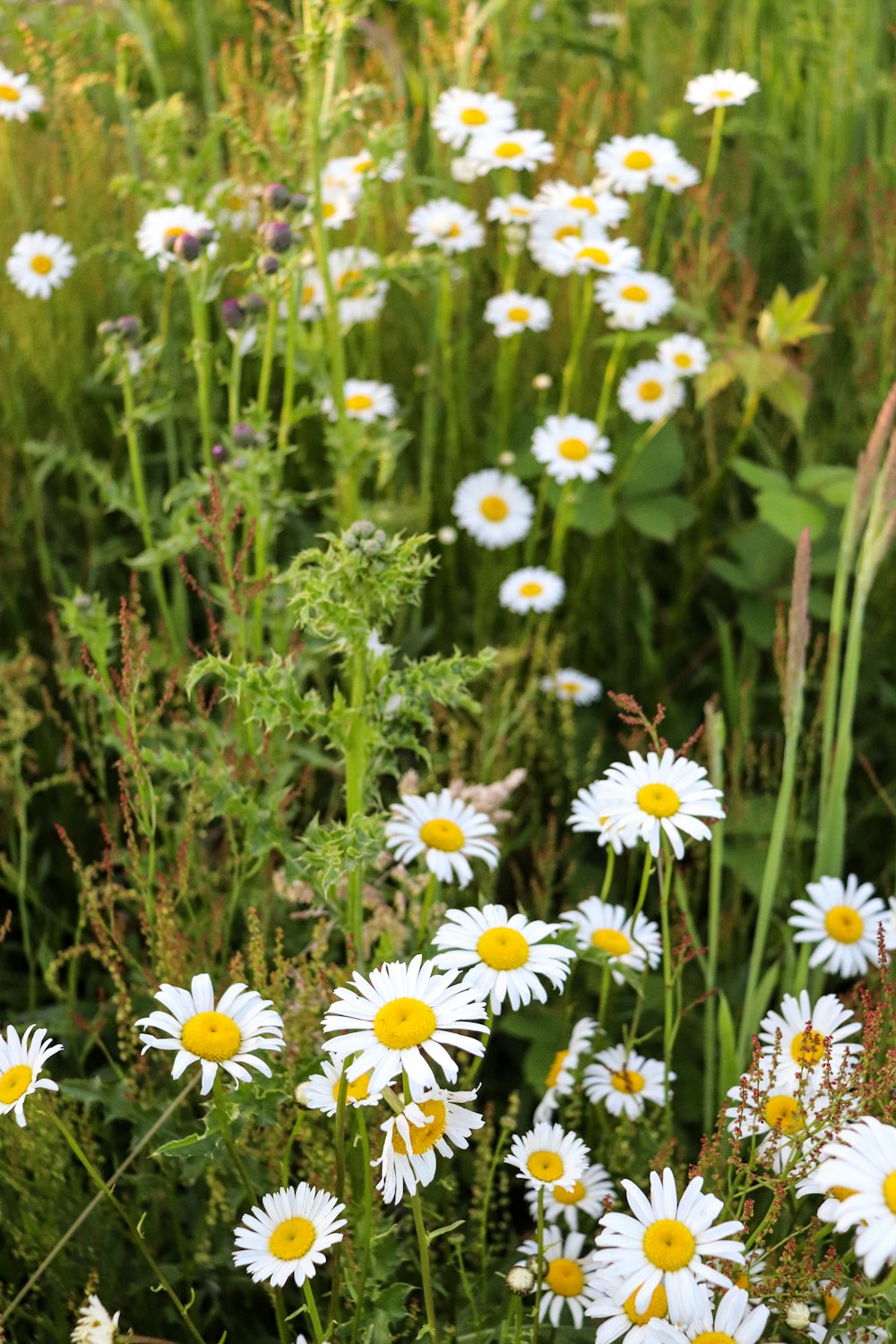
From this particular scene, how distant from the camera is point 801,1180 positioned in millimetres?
1148

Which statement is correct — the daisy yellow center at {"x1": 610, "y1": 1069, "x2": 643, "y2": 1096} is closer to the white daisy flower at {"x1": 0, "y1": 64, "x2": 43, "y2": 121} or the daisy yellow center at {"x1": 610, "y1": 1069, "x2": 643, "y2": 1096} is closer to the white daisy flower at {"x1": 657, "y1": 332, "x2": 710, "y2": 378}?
the white daisy flower at {"x1": 657, "y1": 332, "x2": 710, "y2": 378}

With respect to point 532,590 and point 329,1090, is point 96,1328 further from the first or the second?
point 532,590

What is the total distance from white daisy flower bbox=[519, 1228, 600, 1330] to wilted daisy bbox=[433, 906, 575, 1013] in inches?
10.0

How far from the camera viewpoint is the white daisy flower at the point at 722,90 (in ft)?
8.29

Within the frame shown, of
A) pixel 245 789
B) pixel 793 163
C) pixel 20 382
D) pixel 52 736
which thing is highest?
pixel 793 163

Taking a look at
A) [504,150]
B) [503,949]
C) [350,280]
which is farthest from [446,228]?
[503,949]

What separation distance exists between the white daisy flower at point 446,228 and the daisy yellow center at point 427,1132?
1.83 m

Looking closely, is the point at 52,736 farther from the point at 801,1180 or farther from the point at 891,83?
the point at 891,83

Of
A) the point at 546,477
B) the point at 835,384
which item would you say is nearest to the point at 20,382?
the point at 546,477

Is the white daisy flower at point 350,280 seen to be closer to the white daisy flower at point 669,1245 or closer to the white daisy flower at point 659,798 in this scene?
the white daisy flower at point 659,798

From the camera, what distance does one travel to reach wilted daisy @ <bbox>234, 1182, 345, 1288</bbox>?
110cm

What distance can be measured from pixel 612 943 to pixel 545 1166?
1.16ft

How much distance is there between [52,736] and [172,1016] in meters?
1.23

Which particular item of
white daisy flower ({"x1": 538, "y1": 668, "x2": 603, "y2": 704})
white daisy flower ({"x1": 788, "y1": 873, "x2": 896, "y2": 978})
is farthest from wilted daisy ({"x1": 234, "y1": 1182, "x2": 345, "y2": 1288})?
white daisy flower ({"x1": 538, "y1": 668, "x2": 603, "y2": 704})
